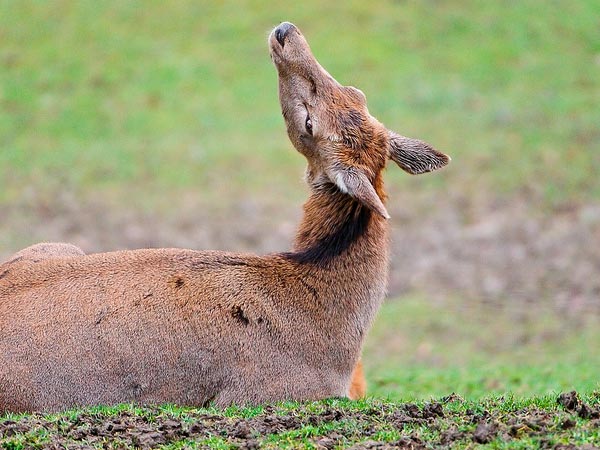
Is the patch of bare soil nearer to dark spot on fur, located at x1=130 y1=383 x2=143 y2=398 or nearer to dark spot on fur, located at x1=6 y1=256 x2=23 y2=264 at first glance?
dark spot on fur, located at x1=6 y1=256 x2=23 y2=264

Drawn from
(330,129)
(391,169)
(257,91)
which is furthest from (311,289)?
(257,91)

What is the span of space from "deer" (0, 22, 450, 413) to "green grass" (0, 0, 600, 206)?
10.9 meters

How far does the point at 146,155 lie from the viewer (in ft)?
69.1

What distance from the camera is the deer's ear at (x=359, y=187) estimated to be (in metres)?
7.50

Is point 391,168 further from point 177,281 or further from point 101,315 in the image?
point 101,315

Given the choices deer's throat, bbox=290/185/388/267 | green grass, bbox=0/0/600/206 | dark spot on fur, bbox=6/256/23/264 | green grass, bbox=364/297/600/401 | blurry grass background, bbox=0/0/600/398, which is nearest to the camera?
dark spot on fur, bbox=6/256/23/264

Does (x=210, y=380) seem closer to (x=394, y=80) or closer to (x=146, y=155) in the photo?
(x=146, y=155)

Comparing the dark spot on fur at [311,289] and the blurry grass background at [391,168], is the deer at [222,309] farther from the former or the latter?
the blurry grass background at [391,168]

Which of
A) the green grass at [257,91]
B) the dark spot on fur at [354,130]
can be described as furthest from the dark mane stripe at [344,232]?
the green grass at [257,91]

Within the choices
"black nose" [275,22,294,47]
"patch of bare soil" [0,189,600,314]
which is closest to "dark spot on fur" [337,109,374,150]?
"black nose" [275,22,294,47]

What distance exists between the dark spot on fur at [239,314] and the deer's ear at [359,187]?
1106mm

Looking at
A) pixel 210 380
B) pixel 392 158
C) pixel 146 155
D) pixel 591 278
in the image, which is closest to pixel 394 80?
pixel 146 155

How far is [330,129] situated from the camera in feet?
27.2

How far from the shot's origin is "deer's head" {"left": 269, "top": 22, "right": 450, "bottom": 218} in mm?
8164
